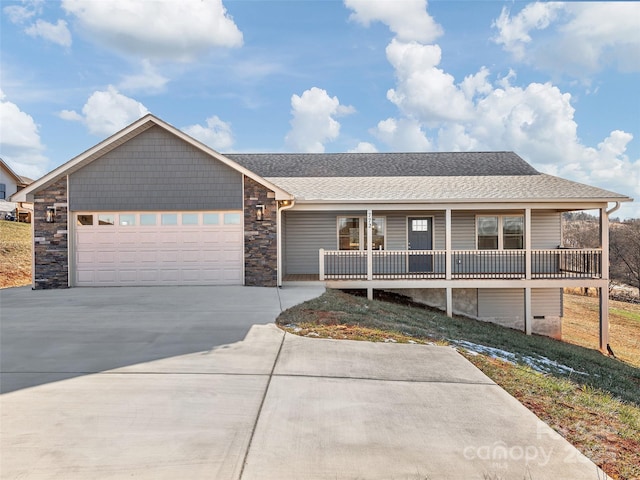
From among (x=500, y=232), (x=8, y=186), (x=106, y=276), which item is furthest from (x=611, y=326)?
(x=8, y=186)

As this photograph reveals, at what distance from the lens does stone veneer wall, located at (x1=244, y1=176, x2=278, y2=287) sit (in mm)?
11234

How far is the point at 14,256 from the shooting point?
17.0 metres

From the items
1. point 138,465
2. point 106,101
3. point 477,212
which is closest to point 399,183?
point 477,212

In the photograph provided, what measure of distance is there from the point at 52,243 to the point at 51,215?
0.85 m

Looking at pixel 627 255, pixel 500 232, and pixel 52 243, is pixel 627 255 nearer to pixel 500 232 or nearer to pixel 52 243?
pixel 500 232

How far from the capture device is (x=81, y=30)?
41.8 feet

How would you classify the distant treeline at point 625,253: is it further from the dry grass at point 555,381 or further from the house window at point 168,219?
the house window at point 168,219

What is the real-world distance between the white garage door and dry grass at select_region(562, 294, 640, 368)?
1227 centimetres

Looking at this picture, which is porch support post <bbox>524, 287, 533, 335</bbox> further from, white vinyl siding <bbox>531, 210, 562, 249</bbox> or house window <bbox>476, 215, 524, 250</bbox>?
white vinyl siding <bbox>531, 210, 562, 249</bbox>

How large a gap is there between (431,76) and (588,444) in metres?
16.1

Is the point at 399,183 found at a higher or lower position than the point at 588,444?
higher

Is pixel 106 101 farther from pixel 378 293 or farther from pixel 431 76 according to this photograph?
pixel 378 293

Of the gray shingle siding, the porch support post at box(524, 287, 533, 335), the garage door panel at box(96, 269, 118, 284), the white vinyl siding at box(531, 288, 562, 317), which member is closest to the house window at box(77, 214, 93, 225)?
the gray shingle siding

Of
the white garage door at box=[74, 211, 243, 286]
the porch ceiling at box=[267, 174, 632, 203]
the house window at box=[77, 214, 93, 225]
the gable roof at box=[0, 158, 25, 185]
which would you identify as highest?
the gable roof at box=[0, 158, 25, 185]
